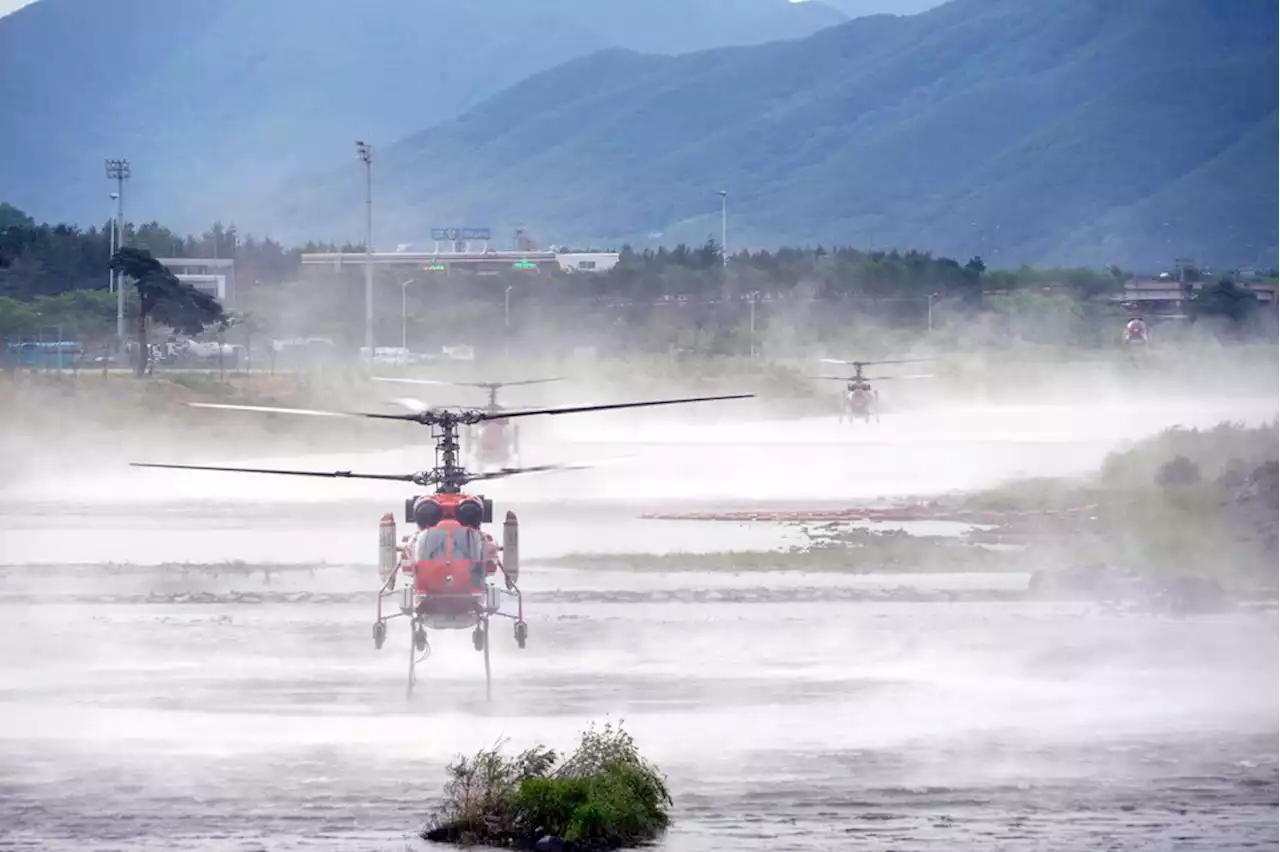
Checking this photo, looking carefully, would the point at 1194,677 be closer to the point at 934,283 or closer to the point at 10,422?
the point at 10,422

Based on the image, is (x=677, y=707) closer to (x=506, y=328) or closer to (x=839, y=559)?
(x=839, y=559)

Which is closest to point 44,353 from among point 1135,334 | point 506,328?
point 506,328

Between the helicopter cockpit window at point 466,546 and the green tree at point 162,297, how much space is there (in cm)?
6375

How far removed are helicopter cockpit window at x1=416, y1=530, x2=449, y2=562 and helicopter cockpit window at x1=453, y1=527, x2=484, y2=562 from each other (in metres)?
0.13

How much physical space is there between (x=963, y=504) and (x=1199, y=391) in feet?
219

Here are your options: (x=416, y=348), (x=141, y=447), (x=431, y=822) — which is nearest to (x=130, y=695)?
(x=431, y=822)

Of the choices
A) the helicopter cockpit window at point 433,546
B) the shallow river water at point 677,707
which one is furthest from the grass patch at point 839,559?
the helicopter cockpit window at point 433,546

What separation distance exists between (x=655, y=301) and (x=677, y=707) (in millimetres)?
128995

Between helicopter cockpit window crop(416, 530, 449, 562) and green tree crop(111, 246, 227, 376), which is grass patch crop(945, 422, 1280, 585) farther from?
green tree crop(111, 246, 227, 376)

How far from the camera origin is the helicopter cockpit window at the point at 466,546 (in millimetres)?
27594

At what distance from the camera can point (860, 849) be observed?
21.7 metres

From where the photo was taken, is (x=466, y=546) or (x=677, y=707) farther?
(x=677, y=707)

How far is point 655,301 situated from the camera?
15775cm

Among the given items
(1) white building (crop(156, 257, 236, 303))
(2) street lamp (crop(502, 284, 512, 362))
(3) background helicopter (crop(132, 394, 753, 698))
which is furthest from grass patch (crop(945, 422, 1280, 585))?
(1) white building (crop(156, 257, 236, 303))
